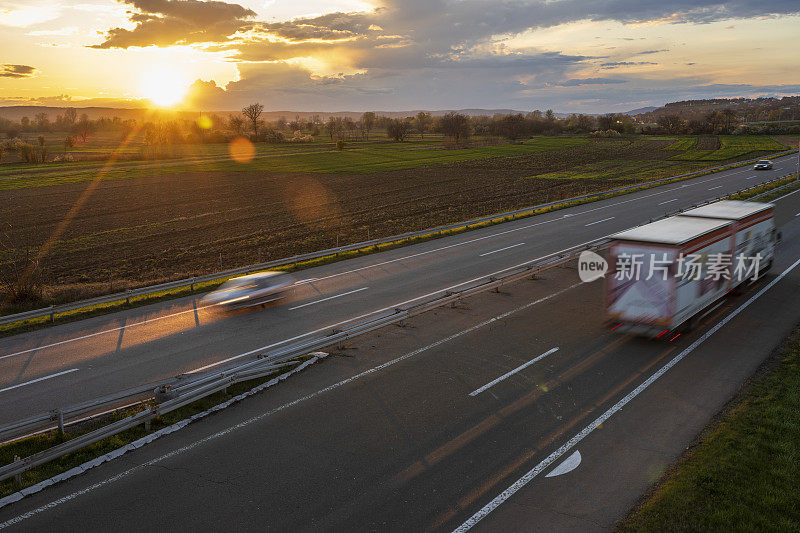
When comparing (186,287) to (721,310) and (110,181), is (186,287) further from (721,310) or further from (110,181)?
(110,181)

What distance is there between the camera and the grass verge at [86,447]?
31.5ft

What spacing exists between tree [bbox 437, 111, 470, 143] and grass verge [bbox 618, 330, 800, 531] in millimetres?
136334

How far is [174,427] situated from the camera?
11.4 meters

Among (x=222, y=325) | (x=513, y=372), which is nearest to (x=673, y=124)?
(x=513, y=372)

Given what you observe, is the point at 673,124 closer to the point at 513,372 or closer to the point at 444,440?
the point at 513,372

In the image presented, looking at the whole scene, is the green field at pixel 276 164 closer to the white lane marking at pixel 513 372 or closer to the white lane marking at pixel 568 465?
the white lane marking at pixel 513 372

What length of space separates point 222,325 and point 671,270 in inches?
587

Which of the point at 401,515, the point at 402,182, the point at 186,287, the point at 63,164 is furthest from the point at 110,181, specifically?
the point at 401,515

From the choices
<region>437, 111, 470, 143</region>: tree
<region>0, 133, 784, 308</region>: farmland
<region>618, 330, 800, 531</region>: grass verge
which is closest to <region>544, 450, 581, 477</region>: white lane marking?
<region>618, 330, 800, 531</region>: grass verge

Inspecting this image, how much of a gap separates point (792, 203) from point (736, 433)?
3623 cm

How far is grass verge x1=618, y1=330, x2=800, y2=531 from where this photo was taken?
26.2ft

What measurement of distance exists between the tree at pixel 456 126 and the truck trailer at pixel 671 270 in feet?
424

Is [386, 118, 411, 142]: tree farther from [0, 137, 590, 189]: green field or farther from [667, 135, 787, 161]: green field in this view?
[667, 135, 787, 161]: green field

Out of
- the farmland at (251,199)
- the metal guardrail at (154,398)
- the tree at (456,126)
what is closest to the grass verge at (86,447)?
the metal guardrail at (154,398)
